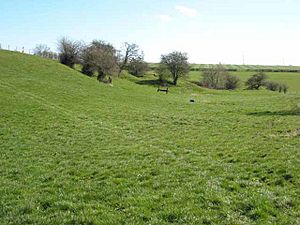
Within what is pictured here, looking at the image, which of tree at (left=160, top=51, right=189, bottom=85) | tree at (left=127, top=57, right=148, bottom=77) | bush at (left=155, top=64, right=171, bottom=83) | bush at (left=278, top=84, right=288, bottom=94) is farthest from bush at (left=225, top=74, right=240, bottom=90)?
tree at (left=127, top=57, right=148, bottom=77)

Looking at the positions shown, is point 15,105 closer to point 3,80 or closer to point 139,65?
point 3,80

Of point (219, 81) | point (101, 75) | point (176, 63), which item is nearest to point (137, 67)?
point (176, 63)

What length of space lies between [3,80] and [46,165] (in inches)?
1288

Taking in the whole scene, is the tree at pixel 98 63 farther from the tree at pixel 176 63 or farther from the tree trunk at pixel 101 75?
the tree at pixel 176 63

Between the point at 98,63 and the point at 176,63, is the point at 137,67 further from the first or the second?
the point at 98,63

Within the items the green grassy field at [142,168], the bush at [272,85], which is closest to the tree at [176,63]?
the bush at [272,85]

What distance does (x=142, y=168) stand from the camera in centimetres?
1562

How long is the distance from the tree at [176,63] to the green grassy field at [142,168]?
79.4 m

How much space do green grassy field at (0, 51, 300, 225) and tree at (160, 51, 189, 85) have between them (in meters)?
79.4

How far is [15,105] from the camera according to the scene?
32625mm

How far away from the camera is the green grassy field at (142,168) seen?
1044cm

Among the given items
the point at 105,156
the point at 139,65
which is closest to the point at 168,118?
the point at 105,156

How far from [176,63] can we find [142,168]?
324 ft

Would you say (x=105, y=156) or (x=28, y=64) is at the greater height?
(x=28, y=64)
